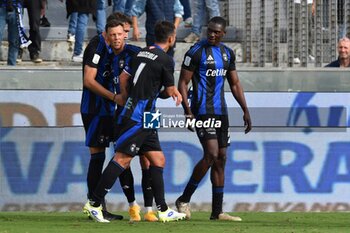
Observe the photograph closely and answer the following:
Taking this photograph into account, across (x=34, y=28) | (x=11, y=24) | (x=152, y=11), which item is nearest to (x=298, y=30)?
(x=152, y=11)

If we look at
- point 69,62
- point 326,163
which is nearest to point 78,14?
point 69,62

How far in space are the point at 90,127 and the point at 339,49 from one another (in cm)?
484

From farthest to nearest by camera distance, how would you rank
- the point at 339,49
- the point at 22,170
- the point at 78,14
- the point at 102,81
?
the point at 78,14
the point at 339,49
the point at 22,170
the point at 102,81

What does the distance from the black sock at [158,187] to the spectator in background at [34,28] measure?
5.07 metres

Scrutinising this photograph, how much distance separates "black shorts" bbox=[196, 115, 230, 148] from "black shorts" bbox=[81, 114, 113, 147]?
3.16 ft

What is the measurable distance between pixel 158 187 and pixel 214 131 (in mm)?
1045

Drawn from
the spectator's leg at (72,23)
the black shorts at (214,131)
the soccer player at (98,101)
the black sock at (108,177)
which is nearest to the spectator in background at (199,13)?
the spectator's leg at (72,23)

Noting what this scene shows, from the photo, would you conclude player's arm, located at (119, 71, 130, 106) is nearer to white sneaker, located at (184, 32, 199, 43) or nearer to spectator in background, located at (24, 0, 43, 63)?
spectator in background, located at (24, 0, 43, 63)

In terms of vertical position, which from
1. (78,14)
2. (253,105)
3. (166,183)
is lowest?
(166,183)

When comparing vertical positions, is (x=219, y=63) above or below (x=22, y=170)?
above

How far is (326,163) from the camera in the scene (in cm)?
1459

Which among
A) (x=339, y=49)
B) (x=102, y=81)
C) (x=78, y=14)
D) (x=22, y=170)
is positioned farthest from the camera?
(x=78, y=14)

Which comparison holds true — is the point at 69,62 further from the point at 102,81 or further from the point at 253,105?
the point at 102,81

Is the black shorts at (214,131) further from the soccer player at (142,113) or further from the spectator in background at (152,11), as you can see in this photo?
the spectator in background at (152,11)
